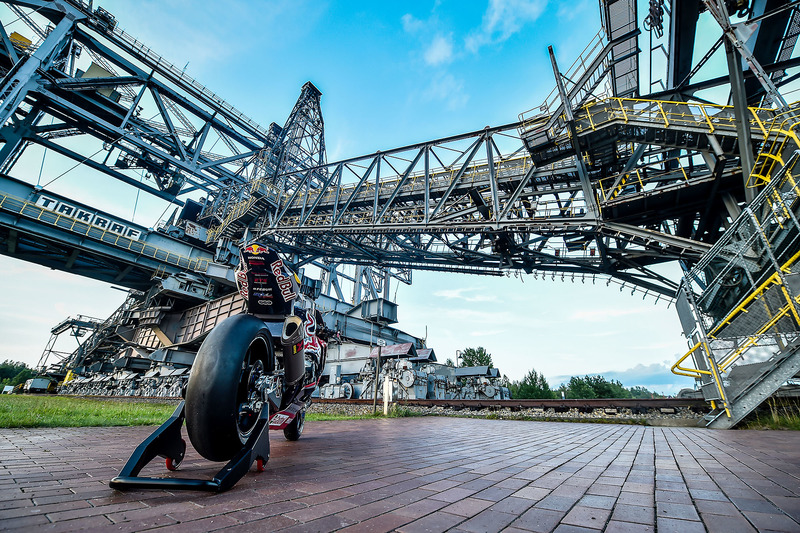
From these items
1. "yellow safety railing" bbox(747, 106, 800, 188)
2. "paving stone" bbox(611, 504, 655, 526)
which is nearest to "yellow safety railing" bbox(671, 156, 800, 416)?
"yellow safety railing" bbox(747, 106, 800, 188)

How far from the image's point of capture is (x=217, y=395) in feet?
7.14

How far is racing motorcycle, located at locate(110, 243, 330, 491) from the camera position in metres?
2.16

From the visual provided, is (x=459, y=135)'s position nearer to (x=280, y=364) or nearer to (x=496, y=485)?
(x=280, y=364)

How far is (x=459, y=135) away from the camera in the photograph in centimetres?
1581

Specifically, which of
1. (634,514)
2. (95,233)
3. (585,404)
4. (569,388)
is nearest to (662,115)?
(585,404)

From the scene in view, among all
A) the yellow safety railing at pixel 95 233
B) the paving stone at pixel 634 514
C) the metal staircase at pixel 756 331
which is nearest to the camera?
the paving stone at pixel 634 514

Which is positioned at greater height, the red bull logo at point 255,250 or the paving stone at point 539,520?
the red bull logo at point 255,250

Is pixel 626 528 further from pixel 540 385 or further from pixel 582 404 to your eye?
pixel 540 385

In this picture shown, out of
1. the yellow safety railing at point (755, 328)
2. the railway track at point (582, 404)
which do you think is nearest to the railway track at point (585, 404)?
the railway track at point (582, 404)

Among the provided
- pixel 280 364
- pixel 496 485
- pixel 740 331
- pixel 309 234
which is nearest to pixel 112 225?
pixel 309 234

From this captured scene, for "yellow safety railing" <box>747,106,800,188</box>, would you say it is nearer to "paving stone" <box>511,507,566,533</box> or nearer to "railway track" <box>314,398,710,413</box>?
"railway track" <box>314,398,710,413</box>

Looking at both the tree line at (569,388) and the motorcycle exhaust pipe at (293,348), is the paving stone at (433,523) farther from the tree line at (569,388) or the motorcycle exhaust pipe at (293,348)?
the tree line at (569,388)

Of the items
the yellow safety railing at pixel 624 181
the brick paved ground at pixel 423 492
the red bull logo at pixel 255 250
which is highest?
the yellow safety railing at pixel 624 181

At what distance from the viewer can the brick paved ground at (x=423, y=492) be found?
5.09 ft
